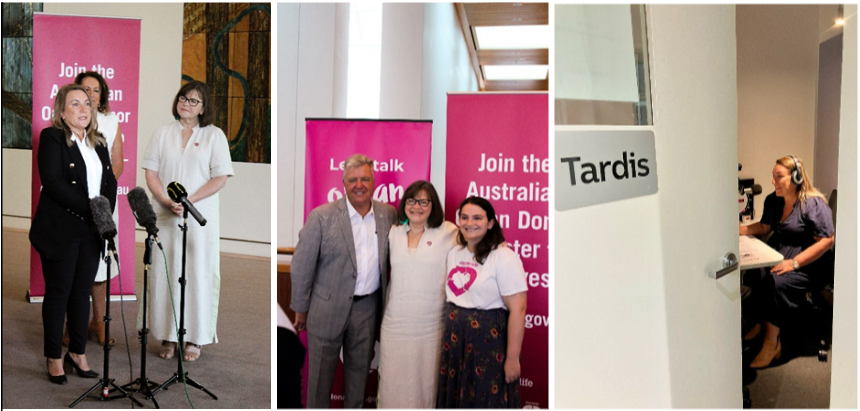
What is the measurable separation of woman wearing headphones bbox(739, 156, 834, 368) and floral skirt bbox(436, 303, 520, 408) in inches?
76.9

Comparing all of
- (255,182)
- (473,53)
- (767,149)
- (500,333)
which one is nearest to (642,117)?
(500,333)

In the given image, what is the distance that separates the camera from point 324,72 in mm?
5250

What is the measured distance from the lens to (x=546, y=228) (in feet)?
11.3

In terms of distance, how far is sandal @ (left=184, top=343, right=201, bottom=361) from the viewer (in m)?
3.16

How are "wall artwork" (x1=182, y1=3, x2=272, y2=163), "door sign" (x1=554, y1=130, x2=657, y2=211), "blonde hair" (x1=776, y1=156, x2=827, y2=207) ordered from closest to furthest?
"door sign" (x1=554, y1=130, x2=657, y2=211), "wall artwork" (x1=182, y1=3, x2=272, y2=163), "blonde hair" (x1=776, y1=156, x2=827, y2=207)

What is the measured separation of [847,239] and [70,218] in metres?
3.26

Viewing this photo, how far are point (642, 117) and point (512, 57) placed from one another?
8.44 m

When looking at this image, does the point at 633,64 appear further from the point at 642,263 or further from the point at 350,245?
the point at 350,245

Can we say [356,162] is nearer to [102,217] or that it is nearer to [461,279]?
[461,279]

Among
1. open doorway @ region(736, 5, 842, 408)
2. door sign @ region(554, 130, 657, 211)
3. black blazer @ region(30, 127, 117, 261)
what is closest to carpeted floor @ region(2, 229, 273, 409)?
black blazer @ region(30, 127, 117, 261)

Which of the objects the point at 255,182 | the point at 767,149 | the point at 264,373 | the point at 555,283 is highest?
the point at 767,149

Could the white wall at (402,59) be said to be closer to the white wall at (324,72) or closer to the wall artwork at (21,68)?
the white wall at (324,72)

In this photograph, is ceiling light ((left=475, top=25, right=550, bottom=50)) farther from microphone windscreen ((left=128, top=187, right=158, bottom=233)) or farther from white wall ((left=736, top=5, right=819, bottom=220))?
microphone windscreen ((left=128, top=187, right=158, bottom=233))

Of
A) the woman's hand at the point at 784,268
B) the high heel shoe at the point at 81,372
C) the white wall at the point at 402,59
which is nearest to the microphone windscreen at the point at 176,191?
the high heel shoe at the point at 81,372
